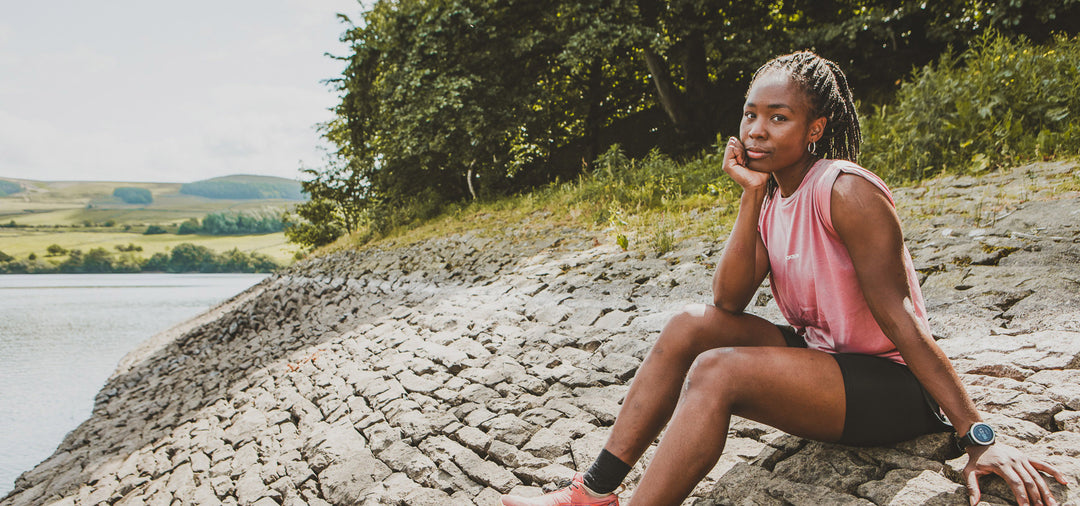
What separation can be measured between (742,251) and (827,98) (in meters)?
0.63

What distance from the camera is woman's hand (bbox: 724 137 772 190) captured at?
1988 mm

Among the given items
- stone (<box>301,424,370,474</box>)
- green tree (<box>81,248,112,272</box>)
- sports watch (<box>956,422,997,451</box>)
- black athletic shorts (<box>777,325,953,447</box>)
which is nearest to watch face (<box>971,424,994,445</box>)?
sports watch (<box>956,422,997,451</box>)

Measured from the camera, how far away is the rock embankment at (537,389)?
2.17m

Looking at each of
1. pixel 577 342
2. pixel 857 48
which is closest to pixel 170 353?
pixel 577 342

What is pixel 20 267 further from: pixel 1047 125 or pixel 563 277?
pixel 1047 125

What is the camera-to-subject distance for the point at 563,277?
242 inches

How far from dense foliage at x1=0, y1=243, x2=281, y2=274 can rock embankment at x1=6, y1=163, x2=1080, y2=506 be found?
57.5 metres

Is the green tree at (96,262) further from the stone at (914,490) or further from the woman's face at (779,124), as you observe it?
the stone at (914,490)

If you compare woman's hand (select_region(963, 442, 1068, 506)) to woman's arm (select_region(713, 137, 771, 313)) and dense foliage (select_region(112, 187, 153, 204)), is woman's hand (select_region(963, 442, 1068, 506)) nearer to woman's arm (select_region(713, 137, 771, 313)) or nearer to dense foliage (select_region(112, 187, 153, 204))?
woman's arm (select_region(713, 137, 771, 313))

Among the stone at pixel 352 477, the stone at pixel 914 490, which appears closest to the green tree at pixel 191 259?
the stone at pixel 352 477

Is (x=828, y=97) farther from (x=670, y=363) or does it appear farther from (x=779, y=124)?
(x=670, y=363)

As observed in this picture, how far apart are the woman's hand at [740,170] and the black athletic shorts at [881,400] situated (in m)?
0.67

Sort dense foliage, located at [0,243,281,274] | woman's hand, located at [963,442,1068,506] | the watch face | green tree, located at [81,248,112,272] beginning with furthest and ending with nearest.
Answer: green tree, located at [81,248,112,272], dense foliage, located at [0,243,281,274], the watch face, woman's hand, located at [963,442,1068,506]

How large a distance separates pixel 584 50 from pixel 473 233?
4338mm
